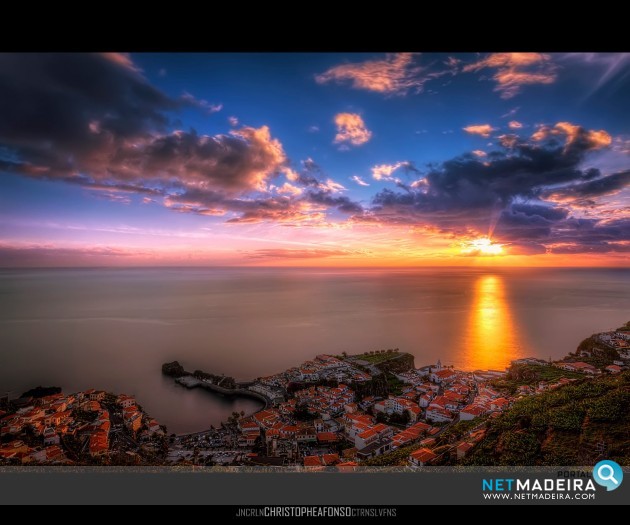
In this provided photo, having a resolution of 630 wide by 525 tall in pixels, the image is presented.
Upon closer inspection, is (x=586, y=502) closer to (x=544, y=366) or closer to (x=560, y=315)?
(x=544, y=366)

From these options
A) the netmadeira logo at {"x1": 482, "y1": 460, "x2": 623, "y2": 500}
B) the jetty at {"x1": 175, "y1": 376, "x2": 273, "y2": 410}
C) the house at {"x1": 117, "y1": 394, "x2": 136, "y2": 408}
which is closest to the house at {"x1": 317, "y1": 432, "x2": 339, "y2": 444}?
the jetty at {"x1": 175, "y1": 376, "x2": 273, "y2": 410}

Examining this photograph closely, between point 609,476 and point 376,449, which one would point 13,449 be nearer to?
point 376,449

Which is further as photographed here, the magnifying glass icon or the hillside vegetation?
the hillside vegetation

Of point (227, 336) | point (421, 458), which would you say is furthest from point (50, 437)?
point (227, 336)

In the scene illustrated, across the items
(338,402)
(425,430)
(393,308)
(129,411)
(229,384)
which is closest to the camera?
(425,430)

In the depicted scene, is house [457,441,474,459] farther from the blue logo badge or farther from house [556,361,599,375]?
house [556,361,599,375]
